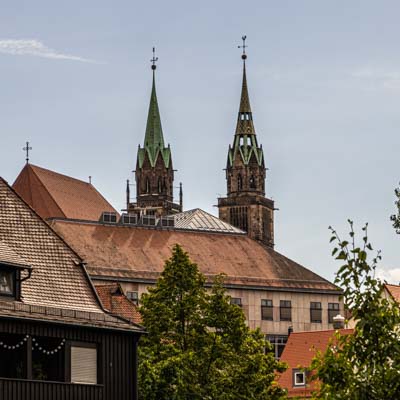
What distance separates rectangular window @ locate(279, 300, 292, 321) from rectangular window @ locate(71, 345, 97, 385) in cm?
8480

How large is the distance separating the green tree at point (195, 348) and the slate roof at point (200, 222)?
91163 mm

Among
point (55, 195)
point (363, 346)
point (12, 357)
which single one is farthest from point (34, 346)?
point (55, 195)

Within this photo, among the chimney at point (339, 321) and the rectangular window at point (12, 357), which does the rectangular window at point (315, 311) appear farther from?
the rectangular window at point (12, 357)

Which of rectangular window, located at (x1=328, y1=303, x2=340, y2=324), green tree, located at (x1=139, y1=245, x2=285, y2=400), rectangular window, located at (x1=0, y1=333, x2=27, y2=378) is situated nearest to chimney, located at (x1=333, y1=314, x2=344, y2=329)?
rectangular window, located at (x1=328, y1=303, x2=340, y2=324)

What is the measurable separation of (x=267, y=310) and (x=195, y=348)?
7048 cm

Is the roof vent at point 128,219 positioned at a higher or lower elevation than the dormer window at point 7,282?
higher

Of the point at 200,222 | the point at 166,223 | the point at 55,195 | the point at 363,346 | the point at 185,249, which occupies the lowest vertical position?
the point at 363,346

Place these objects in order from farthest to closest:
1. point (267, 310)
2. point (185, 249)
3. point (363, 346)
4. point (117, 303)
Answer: point (185, 249) → point (267, 310) → point (117, 303) → point (363, 346)

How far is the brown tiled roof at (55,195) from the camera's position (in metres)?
148

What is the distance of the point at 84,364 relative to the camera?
148ft

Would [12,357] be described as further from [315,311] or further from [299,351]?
[315,311]

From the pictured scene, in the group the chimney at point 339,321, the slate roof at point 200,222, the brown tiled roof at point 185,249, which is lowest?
the chimney at point 339,321

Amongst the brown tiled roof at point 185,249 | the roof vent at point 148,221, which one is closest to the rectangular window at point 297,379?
the brown tiled roof at point 185,249

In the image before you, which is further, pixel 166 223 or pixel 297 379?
pixel 166 223
